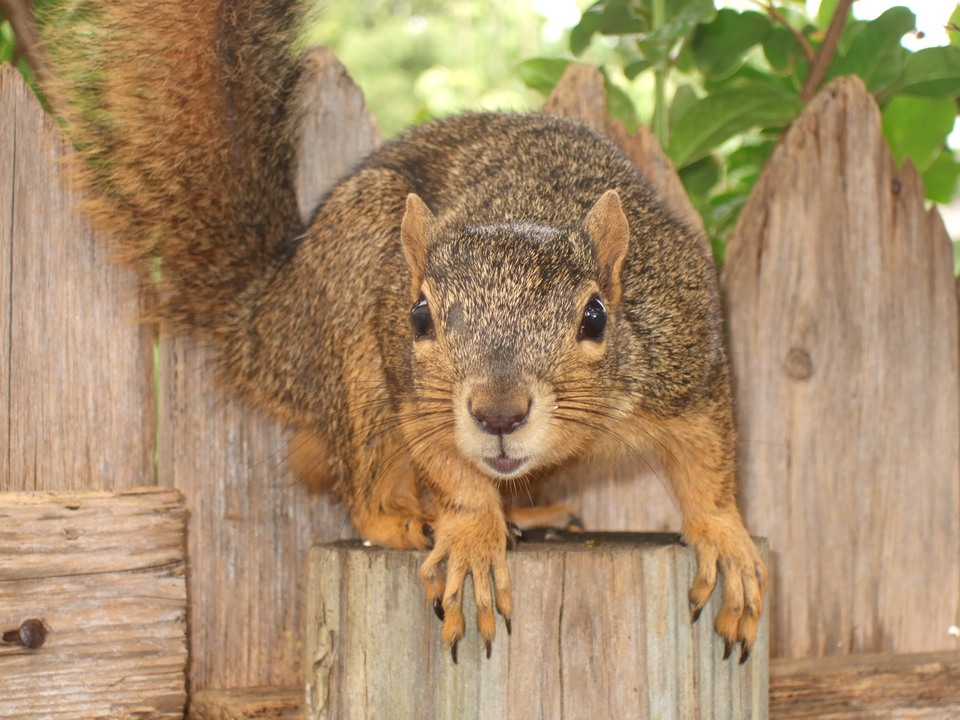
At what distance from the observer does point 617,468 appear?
2.62m

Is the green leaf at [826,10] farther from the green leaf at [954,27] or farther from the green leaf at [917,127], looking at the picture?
the green leaf at [954,27]

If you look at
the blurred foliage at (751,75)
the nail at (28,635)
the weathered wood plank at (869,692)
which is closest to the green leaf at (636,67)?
the blurred foliage at (751,75)

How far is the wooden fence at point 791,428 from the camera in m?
2.46

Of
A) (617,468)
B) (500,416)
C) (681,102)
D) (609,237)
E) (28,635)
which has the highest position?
(681,102)

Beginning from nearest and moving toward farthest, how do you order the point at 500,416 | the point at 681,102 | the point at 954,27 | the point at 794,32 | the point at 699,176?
the point at 500,416
the point at 954,27
the point at 794,32
the point at 681,102
the point at 699,176

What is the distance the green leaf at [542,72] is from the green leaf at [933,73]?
898mm

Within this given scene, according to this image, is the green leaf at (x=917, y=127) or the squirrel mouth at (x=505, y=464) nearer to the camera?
the squirrel mouth at (x=505, y=464)

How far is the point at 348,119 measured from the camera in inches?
110

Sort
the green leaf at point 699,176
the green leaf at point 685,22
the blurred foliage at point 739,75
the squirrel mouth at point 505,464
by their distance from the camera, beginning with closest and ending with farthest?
the squirrel mouth at point 505,464 → the green leaf at point 685,22 → the blurred foliage at point 739,75 → the green leaf at point 699,176

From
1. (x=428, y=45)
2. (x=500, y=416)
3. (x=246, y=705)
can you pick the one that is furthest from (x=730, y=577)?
(x=428, y=45)

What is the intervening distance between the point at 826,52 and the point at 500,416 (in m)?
1.75

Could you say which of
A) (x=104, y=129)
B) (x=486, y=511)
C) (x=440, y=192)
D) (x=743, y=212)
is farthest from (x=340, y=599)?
(x=743, y=212)

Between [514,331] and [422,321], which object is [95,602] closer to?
[422,321]

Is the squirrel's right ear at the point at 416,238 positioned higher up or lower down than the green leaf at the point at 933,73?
lower down
